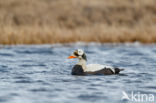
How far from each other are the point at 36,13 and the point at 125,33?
5.99 m

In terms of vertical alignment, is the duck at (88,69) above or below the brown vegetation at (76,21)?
below

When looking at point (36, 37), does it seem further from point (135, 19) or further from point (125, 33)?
point (135, 19)

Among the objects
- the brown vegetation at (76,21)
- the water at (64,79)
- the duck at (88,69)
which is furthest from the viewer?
the brown vegetation at (76,21)

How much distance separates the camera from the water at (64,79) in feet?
29.6

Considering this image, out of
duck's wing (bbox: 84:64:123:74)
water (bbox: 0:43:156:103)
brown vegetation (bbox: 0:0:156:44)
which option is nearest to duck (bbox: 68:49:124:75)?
duck's wing (bbox: 84:64:123:74)

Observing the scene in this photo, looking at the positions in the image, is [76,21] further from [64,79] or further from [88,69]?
[64,79]

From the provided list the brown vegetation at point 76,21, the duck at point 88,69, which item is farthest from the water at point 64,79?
the brown vegetation at point 76,21

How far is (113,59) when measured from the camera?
16281 mm

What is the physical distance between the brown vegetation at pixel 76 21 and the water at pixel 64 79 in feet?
7.26

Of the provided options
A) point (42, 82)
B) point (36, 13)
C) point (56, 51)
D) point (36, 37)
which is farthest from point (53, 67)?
point (36, 13)

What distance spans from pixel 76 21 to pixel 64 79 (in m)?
13.9

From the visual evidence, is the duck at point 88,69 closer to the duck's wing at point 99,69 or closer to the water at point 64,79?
the duck's wing at point 99,69

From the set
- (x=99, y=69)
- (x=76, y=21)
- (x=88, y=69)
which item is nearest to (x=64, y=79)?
(x=88, y=69)

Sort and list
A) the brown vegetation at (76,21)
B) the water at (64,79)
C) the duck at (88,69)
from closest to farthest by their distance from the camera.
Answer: the water at (64,79) < the duck at (88,69) < the brown vegetation at (76,21)
